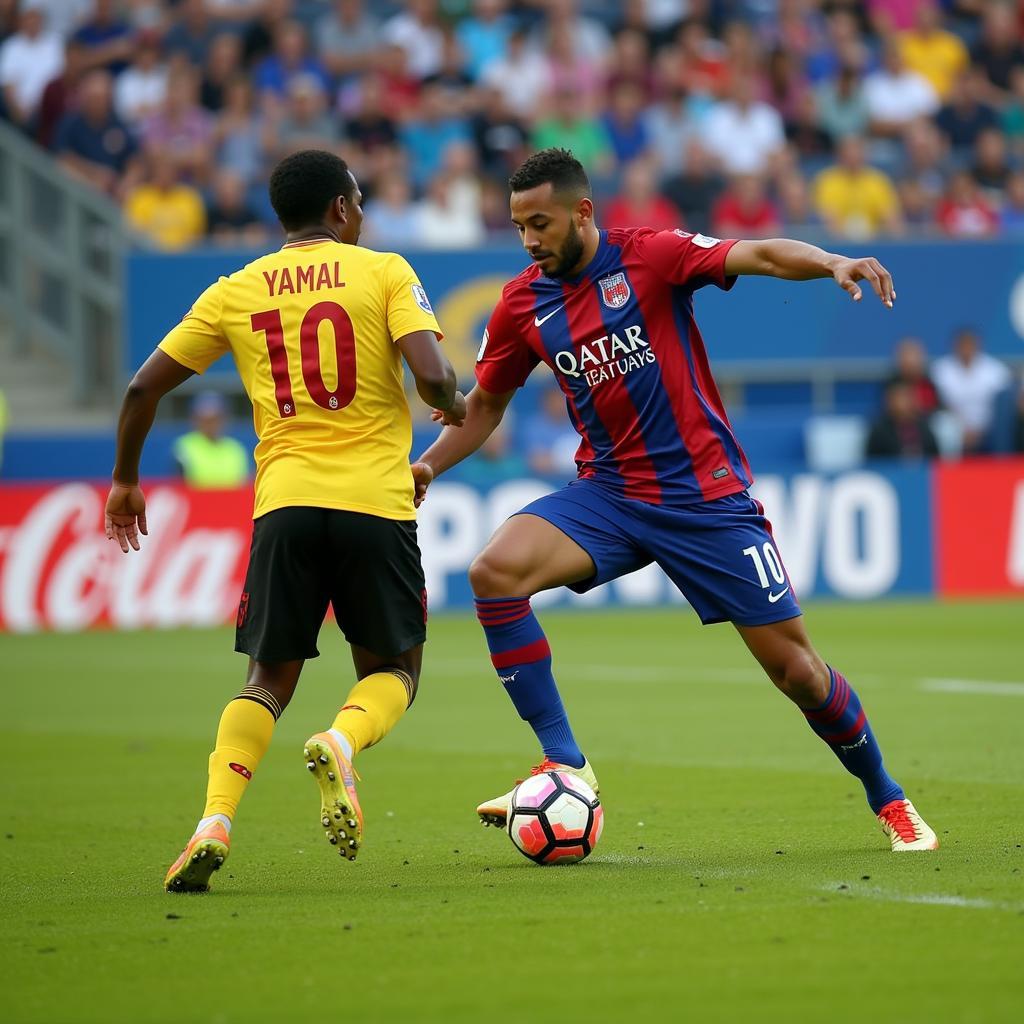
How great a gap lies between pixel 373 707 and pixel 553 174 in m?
1.90

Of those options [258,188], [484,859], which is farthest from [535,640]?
[258,188]

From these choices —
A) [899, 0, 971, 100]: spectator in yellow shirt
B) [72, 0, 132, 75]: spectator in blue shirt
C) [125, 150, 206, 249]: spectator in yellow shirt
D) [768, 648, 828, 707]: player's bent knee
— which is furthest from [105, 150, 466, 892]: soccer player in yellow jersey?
[899, 0, 971, 100]: spectator in yellow shirt

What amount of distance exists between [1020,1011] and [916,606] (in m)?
14.8

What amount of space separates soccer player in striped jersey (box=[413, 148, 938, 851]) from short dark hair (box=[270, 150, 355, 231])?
0.70 meters

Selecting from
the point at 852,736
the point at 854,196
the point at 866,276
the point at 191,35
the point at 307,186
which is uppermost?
the point at 191,35

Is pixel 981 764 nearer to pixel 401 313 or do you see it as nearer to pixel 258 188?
pixel 401 313

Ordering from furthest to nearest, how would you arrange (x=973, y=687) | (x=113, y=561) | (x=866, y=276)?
1. (x=113, y=561)
2. (x=973, y=687)
3. (x=866, y=276)

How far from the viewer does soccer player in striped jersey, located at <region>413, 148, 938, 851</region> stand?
21.0 feet

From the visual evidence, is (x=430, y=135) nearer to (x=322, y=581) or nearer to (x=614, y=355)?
(x=614, y=355)

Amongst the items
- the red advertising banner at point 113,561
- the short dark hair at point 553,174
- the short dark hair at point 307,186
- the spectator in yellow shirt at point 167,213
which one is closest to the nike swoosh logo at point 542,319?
the short dark hair at point 553,174

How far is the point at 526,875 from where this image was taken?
19.9ft

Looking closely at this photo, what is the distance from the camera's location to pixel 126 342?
19.0 m

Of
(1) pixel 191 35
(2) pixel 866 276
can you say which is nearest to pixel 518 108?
(1) pixel 191 35

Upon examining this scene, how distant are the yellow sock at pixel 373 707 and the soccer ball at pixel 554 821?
1.75 ft
